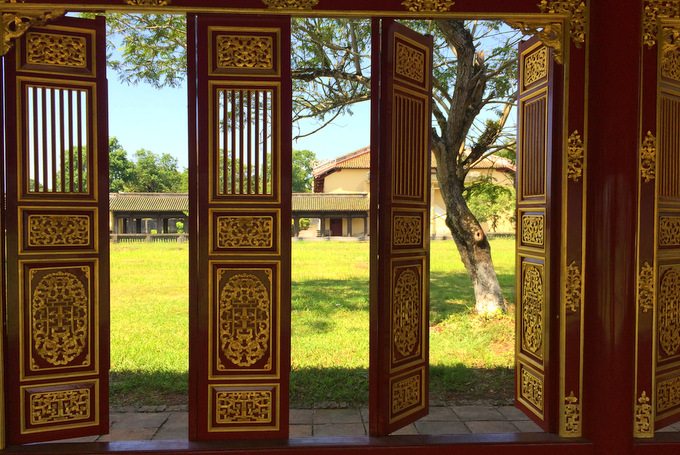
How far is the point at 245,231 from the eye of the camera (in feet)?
8.04

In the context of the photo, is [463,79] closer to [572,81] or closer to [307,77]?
[307,77]

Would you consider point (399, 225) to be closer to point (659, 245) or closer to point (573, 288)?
point (573, 288)

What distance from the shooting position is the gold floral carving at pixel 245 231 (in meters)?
2.44

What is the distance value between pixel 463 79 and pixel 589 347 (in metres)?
3.53

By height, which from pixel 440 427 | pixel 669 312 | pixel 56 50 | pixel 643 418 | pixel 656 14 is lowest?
pixel 440 427

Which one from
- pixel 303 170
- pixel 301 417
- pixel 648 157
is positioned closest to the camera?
pixel 648 157

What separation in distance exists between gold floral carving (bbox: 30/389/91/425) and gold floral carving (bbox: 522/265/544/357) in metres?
2.37

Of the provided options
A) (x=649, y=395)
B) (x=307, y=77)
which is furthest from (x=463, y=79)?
(x=649, y=395)

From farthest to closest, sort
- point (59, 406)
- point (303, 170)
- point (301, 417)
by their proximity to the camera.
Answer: point (303, 170)
point (301, 417)
point (59, 406)

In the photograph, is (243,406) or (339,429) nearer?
(243,406)

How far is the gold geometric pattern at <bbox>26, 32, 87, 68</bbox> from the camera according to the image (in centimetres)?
232

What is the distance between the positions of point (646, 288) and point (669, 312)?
32 centimetres

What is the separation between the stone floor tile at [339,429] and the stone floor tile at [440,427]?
37 centimetres

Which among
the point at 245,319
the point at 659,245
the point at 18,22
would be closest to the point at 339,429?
the point at 245,319
